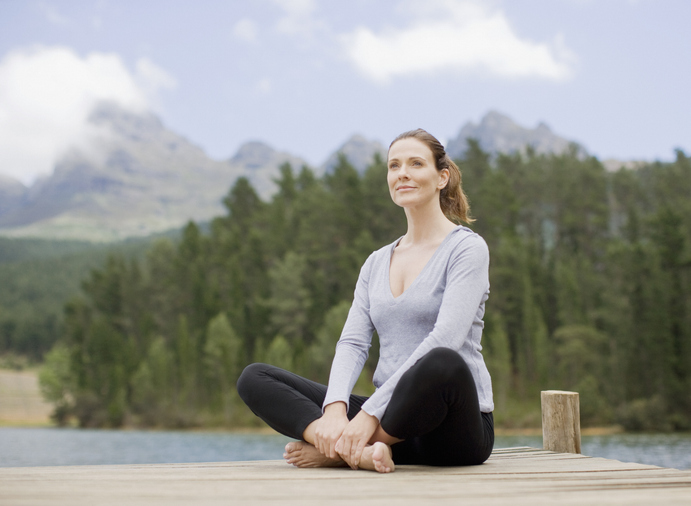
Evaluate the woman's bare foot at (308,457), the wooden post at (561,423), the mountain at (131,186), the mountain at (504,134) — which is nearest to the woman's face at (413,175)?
the woman's bare foot at (308,457)

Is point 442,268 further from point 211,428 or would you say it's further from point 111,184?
point 111,184

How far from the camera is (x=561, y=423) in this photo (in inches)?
132

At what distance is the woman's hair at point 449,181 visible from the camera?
2762mm

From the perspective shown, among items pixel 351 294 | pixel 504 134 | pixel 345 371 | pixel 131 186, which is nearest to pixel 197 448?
pixel 351 294

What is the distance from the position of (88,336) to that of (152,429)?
10.3 meters

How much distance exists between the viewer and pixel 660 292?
28922mm

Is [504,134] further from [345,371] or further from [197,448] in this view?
[345,371]

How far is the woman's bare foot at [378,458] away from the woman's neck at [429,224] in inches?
35.1

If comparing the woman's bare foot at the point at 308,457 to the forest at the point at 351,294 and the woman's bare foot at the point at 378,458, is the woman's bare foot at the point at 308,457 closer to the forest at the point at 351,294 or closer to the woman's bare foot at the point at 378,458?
the woman's bare foot at the point at 378,458

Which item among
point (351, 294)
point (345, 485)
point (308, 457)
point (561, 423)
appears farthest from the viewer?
point (351, 294)

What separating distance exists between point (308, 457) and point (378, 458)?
0.37 metres

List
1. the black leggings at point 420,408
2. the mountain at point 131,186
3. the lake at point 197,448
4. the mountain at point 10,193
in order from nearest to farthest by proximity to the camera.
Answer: the black leggings at point 420,408, the lake at point 197,448, the mountain at point 131,186, the mountain at point 10,193

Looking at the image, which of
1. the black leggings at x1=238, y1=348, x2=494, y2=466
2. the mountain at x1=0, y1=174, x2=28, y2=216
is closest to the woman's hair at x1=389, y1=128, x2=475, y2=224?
the black leggings at x1=238, y1=348, x2=494, y2=466

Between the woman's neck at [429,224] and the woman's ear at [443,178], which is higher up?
the woman's ear at [443,178]
